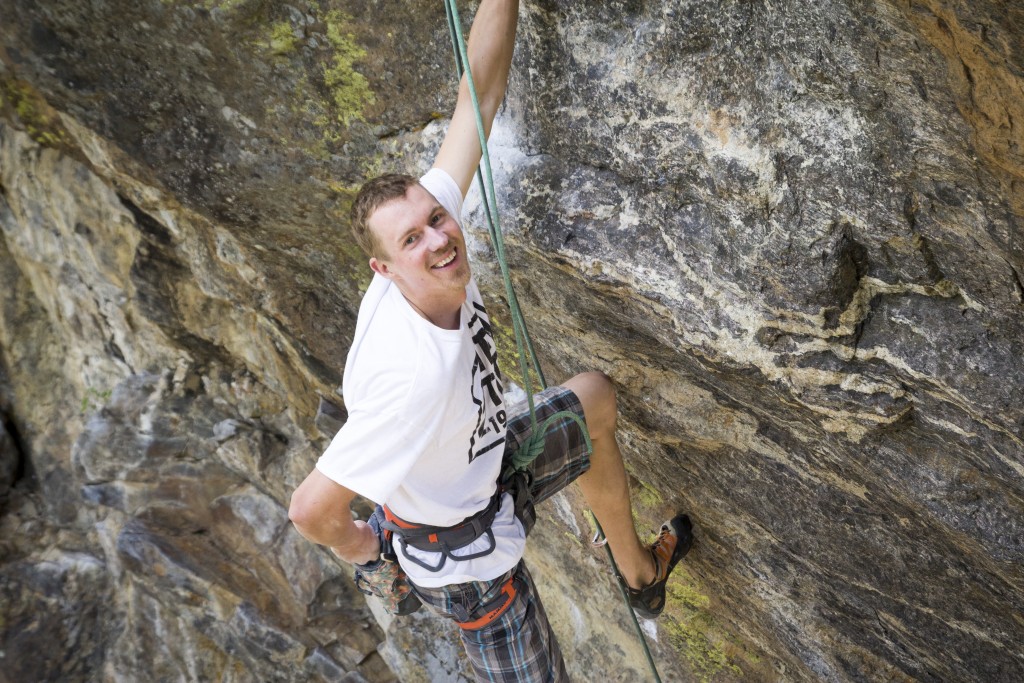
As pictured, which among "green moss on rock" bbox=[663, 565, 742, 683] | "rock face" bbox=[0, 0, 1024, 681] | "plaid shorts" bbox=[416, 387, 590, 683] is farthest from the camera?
"green moss on rock" bbox=[663, 565, 742, 683]

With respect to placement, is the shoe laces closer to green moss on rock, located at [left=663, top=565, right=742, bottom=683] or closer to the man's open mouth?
green moss on rock, located at [left=663, top=565, right=742, bottom=683]

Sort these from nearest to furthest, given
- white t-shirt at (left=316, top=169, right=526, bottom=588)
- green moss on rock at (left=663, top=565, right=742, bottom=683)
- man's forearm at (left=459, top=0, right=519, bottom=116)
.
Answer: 1. white t-shirt at (left=316, top=169, right=526, bottom=588)
2. man's forearm at (left=459, top=0, right=519, bottom=116)
3. green moss on rock at (left=663, top=565, right=742, bottom=683)

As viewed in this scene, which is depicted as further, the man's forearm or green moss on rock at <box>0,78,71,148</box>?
green moss on rock at <box>0,78,71,148</box>

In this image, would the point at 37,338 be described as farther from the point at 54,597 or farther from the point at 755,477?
the point at 755,477

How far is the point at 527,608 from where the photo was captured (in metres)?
Result: 3.09

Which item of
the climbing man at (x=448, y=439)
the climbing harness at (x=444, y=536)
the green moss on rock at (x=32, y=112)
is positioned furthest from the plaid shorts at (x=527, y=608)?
the green moss on rock at (x=32, y=112)

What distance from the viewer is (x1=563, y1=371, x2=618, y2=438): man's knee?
316 centimetres

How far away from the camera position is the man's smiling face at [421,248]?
250cm

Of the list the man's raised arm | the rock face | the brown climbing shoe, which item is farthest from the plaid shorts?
the man's raised arm

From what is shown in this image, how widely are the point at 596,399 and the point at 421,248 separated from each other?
976 mm

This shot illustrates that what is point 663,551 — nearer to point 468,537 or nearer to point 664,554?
point 664,554

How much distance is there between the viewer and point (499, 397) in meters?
2.86

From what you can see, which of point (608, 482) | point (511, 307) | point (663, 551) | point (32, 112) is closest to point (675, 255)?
point (511, 307)

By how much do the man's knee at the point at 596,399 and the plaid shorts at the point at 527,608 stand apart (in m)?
0.05
